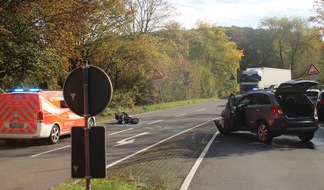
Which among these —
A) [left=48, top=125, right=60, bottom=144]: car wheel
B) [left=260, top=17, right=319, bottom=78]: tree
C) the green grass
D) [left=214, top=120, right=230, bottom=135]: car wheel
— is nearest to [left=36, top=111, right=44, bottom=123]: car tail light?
[left=48, top=125, right=60, bottom=144]: car wheel

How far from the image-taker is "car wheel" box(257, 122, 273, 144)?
1198 centimetres

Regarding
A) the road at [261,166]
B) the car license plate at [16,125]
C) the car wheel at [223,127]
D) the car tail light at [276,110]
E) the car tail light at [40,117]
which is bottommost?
the road at [261,166]

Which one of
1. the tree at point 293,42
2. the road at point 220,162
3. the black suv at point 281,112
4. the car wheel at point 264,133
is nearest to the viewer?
the road at point 220,162

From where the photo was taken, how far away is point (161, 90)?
138 feet

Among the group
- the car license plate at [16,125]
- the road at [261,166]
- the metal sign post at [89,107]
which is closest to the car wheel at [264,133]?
the road at [261,166]

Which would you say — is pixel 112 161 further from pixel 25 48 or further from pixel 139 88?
pixel 139 88

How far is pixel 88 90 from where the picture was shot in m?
5.14

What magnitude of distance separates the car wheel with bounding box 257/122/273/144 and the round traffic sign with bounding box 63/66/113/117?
26.3ft

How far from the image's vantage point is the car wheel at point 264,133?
39.3ft

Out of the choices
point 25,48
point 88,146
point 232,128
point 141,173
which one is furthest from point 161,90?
point 88,146

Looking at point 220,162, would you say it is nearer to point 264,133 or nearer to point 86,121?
point 264,133

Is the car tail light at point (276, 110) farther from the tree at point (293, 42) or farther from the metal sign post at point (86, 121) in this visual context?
the tree at point (293, 42)

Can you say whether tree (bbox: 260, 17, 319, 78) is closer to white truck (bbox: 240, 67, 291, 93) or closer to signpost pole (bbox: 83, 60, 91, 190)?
white truck (bbox: 240, 67, 291, 93)

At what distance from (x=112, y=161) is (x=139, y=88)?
28.1 metres
